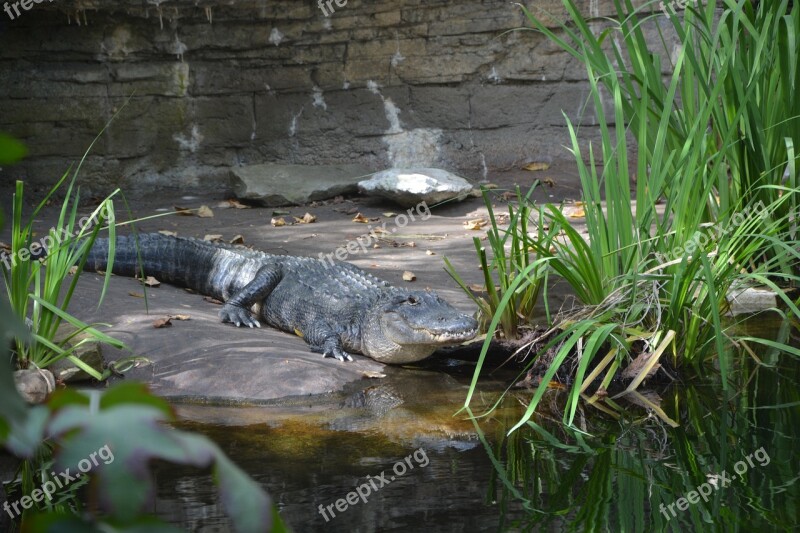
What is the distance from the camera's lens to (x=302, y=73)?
9211 millimetres

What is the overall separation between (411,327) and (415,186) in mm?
3829

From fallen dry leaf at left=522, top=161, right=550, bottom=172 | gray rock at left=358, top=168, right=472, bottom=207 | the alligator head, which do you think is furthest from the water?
fallen dry leaf at left=522, top=161, right=550, bottom=172

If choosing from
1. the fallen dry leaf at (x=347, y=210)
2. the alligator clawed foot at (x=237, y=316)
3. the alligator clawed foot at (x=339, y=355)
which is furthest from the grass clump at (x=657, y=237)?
the fallen dry leaf at (x=347, y=210)

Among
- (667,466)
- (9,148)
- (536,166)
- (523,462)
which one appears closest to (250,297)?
(523,462)

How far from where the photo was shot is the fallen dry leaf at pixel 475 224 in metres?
7.37

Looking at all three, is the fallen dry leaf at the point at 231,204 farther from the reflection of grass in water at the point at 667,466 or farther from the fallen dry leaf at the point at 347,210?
the reflection of grass in water at the point at 667,466

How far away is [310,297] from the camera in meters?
5.19

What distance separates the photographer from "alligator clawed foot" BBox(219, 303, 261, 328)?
5012mm

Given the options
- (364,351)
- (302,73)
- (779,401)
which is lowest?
(364,351)

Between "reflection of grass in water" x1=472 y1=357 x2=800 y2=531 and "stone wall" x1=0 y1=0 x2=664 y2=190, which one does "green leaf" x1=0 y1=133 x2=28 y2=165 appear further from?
"stone wall" x1=0 y1=0 x2=664 y2=190

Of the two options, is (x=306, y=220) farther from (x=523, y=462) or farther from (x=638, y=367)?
(x=523, y=462)

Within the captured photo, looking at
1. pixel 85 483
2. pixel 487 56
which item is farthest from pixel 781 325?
pixel 487 56

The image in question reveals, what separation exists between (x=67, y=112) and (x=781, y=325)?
23.3ft

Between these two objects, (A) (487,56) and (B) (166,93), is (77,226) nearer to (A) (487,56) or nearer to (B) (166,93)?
(B) (166,93)
